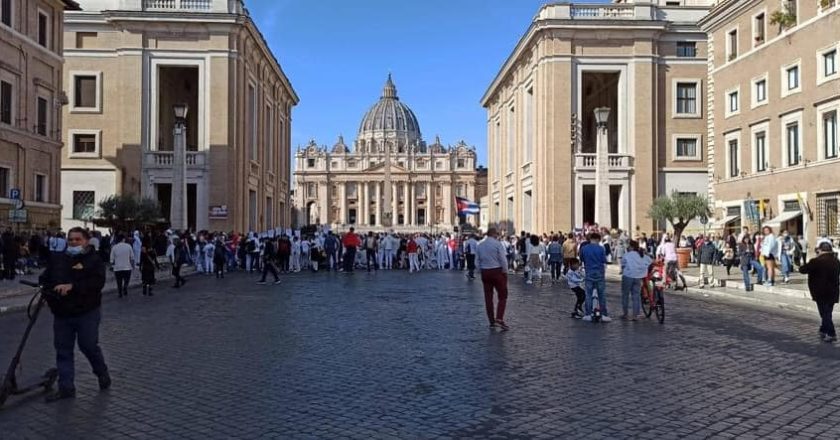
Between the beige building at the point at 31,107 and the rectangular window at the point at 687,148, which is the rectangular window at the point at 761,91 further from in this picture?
the beige building at the point at 31,107

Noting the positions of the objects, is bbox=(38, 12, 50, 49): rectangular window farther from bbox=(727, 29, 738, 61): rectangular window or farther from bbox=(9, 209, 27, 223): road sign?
bbox=(727, 29, 738, 61): rectangular window

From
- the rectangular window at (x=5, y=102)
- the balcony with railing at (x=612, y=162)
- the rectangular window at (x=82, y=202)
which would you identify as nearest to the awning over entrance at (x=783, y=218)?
the balcony with railing at (x=612, y=162)

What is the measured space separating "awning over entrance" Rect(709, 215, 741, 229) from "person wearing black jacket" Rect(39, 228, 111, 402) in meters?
30.4

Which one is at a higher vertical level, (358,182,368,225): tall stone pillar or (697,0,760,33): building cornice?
(697,0,760,33): building cornice

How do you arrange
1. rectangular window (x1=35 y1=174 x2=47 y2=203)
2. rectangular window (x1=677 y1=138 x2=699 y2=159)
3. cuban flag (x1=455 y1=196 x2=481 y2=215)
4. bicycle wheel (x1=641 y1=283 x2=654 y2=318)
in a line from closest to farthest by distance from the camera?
1. bicycle wheel (x1=641 y1=283 x2=654 y2=318)
2. rectangular window (x1=35 y1=174 x2=47 y2=203)
3. cuban flag (x1=455 y1=196 x2=481 y2=215)
4. rectangular window (x1=677 y1=138 x2=699 y2=159)

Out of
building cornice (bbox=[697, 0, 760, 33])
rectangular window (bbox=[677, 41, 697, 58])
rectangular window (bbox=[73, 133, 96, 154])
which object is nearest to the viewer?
building cornice (bbox=[697, 0, 760, 33])

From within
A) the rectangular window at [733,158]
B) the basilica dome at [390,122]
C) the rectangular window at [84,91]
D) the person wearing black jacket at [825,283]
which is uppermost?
the basilica dome at [390,122]

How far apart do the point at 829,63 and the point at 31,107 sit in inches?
1191

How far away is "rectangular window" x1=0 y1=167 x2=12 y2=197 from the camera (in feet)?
97.5

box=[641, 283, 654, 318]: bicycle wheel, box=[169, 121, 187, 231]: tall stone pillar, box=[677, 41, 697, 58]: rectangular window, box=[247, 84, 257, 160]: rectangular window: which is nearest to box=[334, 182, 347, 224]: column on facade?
box=[247, 84, 257, 160]: rectangular window

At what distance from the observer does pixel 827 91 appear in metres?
26.9

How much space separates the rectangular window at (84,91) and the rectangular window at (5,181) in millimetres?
14338

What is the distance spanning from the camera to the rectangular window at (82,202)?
42.7m

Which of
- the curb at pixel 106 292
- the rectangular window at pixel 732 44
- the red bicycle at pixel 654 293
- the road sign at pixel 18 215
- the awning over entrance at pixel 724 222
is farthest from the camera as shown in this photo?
the rectangular window at pixel 732 44
